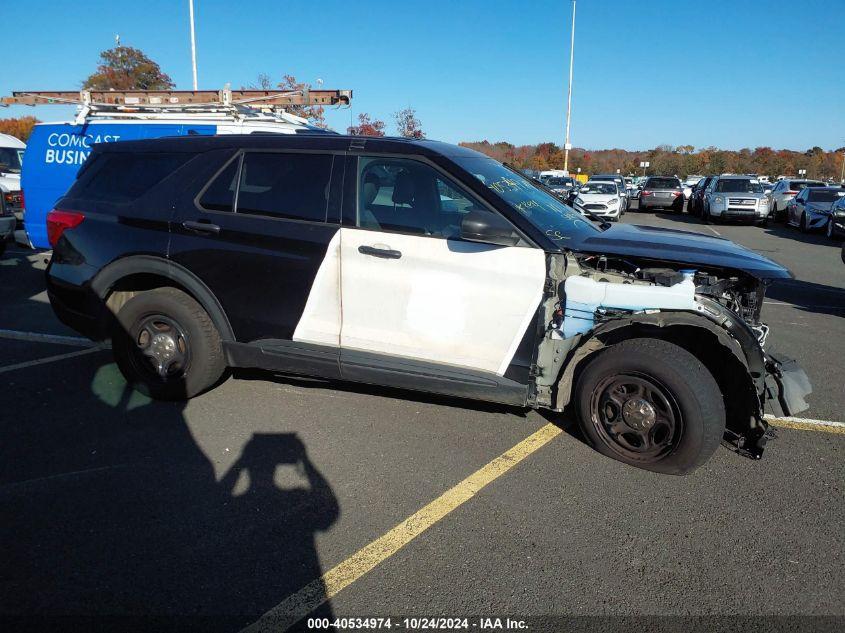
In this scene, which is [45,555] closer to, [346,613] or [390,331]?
[346,613]

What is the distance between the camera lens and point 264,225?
4219 mm

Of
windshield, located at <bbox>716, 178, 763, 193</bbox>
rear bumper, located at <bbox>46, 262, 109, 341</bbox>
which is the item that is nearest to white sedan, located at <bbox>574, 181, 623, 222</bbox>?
windshield, located at <bbox>716, 178, 763, 193</bbox>

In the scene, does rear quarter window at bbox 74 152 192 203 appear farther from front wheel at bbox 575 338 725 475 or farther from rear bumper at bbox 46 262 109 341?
front wheel at bbox 575 338 725 475

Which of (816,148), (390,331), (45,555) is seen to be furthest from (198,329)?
(816,148)

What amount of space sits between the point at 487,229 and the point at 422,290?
551 mm

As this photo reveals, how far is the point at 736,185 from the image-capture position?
24266 mm

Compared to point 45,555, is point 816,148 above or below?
above

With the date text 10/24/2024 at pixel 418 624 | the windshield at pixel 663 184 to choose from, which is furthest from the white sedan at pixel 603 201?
the date text 10/24/2024 at pixel 418 624

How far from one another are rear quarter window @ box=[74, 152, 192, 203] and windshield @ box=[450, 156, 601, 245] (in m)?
2.09

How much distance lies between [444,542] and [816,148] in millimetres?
106392

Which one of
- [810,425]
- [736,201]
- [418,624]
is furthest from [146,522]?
[736,201]

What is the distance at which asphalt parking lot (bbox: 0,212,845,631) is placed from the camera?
2.67m

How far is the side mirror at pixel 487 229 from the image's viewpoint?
3594 millimetres

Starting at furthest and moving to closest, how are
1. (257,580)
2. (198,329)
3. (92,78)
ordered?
(92,78), (198,329), (257,580)
